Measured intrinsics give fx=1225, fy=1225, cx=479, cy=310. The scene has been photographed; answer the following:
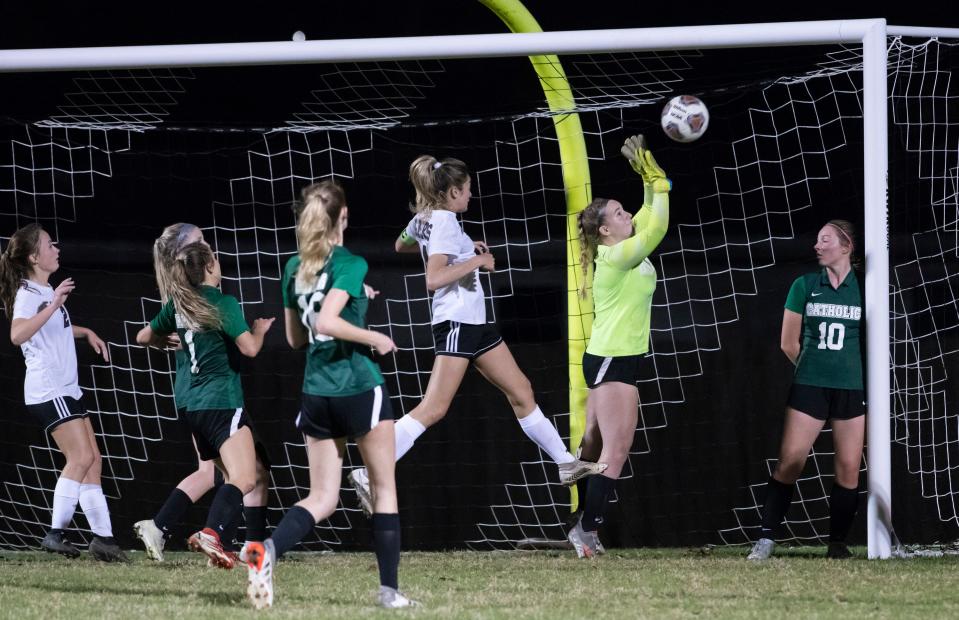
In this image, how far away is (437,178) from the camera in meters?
6.12

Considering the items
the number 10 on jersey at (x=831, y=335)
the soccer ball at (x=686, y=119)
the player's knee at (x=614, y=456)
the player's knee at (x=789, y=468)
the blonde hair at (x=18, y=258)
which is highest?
the soccer ball at (x=686, y=119)

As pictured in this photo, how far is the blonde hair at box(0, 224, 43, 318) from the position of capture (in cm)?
650

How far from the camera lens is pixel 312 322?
173 inches

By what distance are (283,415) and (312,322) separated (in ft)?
15.9

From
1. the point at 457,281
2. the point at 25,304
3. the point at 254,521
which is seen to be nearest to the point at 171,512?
the point at 254,521

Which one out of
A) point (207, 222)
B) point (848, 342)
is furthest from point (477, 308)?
point (207, 222)

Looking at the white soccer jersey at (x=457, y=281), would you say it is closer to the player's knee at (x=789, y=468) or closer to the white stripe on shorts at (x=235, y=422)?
the white stripe on shorts at (x=235, y=422)

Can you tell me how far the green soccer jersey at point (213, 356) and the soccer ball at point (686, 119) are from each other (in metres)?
2.34

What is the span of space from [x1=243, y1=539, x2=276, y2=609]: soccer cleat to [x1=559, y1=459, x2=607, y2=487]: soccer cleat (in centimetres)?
226

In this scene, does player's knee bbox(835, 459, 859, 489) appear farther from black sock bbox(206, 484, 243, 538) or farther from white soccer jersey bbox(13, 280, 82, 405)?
white soccer jersey bbox(13, 280, 82, 405)


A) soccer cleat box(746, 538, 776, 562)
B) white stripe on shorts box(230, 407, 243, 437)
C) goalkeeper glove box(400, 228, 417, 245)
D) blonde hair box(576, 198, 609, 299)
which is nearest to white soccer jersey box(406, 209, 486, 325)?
goalkeeper glove box(400, 228, 417, 245)

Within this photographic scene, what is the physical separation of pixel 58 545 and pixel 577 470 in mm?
2727

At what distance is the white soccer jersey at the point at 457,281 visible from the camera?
240 inches

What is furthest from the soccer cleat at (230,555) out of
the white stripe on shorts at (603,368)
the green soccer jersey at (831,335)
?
the green soccer jersey at (831,335)
